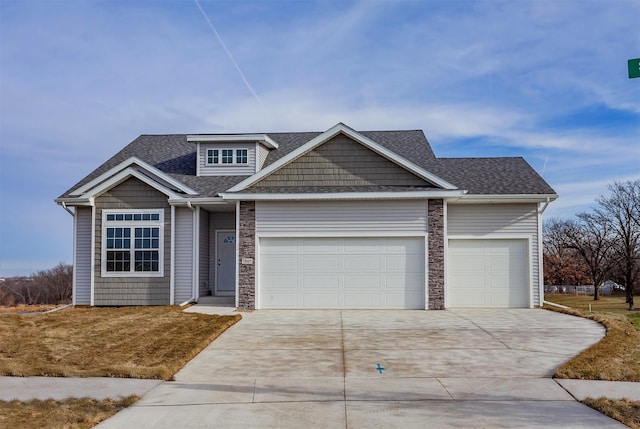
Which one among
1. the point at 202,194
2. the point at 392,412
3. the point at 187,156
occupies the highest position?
the point at 187,156

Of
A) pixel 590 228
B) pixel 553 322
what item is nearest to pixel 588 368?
pixel 553 322

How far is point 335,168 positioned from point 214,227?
16.8 feet

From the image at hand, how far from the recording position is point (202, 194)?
62.7ft

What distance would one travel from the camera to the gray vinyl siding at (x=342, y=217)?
17.6 m

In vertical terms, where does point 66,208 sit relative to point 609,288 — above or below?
above

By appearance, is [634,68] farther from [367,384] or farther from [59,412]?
[59,412]

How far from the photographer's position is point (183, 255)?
18.9 metres

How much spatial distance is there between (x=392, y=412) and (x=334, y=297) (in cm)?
1042

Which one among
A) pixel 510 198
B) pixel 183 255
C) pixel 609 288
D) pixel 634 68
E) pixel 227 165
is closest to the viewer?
pixel 634 68

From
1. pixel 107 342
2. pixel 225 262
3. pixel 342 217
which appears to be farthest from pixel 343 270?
pixel 107 342

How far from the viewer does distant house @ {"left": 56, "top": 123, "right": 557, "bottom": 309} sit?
1755 centimetres

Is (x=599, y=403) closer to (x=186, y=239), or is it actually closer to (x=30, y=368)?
(x=30, y=368)

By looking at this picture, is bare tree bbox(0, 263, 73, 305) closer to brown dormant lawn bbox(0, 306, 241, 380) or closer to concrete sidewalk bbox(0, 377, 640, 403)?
brown dormant lawn bbox(0, 306, 241, 380)

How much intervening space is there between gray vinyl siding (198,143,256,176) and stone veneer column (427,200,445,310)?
6.88 m
